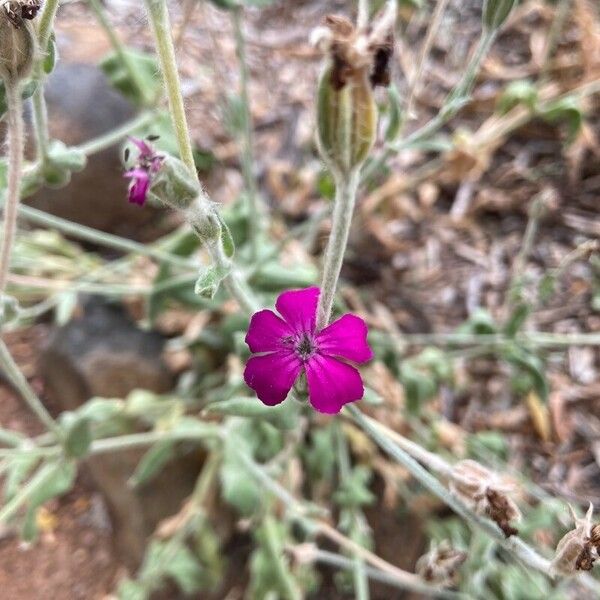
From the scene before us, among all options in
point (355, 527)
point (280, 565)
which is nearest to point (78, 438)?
point (280, 565)

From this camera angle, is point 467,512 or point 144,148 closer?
point 144,148

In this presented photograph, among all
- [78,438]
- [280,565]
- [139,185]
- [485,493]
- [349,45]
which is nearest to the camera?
[349,45]

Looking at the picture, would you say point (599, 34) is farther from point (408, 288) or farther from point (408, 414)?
point (408, 414)

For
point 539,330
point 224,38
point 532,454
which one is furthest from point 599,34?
point 224,38

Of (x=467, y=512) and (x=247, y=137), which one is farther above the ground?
(x=247, y=137)

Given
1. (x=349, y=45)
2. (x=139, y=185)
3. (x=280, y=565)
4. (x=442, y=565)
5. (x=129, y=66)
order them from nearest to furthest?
(x=349, y=45) → (x=139, y=185) → (x=442, y=565) → (x=280, y=565) → (x=129, y=66)

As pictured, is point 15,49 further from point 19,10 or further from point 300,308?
point 300,308
